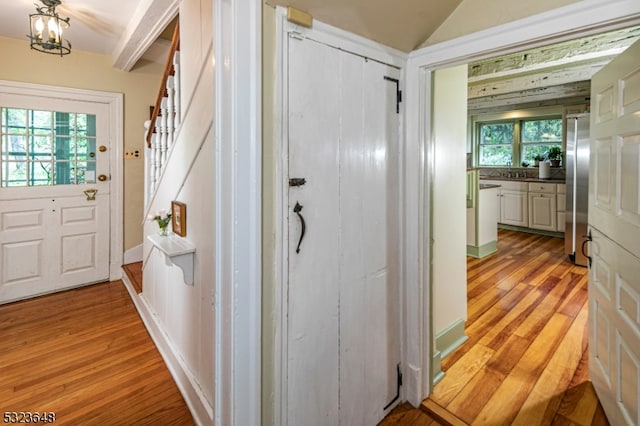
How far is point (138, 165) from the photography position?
13.0ft

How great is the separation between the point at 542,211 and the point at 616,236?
4.91m

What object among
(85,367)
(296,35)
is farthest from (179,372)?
(296,35)

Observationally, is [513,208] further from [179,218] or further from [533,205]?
[179,218]

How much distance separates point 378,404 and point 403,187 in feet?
3.69

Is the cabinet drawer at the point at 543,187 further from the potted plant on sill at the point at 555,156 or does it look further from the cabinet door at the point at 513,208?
the potted plant on sill at the point at 555,156

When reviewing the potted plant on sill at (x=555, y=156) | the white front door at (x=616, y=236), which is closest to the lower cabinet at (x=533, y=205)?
the potted plant on sill at (x=555, y=156)

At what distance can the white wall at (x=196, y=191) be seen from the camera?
5.00 feet

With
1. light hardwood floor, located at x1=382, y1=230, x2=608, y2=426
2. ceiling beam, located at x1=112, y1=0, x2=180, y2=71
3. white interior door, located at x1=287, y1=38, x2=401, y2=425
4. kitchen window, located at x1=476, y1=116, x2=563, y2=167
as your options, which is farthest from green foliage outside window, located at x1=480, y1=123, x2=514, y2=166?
ceiling beam, located at x1=112, y1=0, x2=180, y2=71

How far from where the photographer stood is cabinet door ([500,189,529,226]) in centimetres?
596

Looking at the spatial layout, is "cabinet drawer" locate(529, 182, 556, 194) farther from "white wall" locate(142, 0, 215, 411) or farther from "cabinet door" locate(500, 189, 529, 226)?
"white wall" locate(142, 0, 215, 411)

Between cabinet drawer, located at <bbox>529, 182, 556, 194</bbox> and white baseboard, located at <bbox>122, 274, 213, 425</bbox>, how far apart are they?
6.04 metres

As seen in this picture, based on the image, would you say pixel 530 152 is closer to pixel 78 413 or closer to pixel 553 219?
pixel 553 219

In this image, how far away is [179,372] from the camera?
1.98 metres

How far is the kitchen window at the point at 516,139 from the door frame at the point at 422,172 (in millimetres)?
6017
